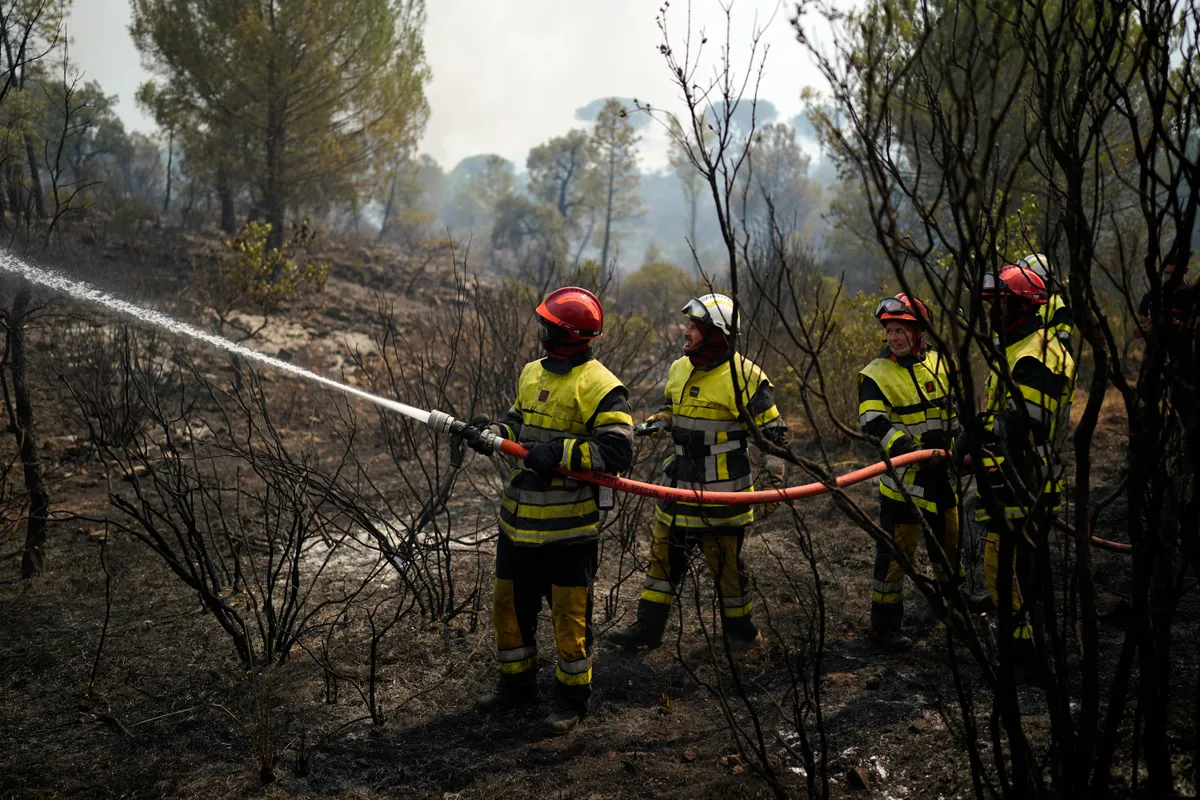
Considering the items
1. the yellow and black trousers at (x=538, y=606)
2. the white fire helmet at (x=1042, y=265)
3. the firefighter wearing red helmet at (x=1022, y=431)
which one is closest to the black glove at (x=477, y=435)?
the yellow and black trousers at (x=538, y=606)

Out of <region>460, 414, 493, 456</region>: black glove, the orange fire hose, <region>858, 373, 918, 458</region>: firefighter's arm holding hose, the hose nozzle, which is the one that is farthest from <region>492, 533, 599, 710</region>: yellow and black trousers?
<region>858, 373, 918, 458</region>: firefighter's arm holding hose

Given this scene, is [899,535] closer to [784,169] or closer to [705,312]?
[705,312]

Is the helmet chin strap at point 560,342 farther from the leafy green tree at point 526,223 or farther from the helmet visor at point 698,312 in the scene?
the leafy green tree at point 526,223

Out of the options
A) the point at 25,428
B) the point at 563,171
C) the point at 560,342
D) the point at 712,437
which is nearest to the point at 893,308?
the point at 712,437

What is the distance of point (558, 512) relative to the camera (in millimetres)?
3578

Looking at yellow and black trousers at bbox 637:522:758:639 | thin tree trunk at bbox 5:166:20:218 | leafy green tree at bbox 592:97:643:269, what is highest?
leafy green tree at bbox 592:97:643:269

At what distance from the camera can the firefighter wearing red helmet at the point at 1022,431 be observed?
196 centimetres

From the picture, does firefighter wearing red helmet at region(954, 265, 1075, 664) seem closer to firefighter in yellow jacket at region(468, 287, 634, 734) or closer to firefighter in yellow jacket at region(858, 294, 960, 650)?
firefighter in yellow jacket at region(858, 294, 960, 650)

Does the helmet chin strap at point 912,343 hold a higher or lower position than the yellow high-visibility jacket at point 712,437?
higher

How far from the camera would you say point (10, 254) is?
15.7 ft

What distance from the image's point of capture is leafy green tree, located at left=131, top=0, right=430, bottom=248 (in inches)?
736

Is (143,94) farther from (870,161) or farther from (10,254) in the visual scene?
A: (870,161)

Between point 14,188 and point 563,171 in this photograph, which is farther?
point 563,171

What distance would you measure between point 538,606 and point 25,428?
3.27 meters
